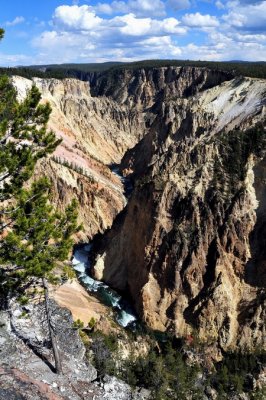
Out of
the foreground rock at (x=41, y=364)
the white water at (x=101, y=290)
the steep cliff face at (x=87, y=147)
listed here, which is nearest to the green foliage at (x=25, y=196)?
the foreground rock at (x=41, y=364)

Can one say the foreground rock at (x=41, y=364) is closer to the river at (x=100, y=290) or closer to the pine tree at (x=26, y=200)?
the pine tree at (x=26, y=200)

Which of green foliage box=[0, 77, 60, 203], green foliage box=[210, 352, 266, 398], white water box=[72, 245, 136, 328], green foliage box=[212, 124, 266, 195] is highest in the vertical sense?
green foliage box=[0, 77, 60, 203]

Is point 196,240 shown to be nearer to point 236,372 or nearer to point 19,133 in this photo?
point 236,372

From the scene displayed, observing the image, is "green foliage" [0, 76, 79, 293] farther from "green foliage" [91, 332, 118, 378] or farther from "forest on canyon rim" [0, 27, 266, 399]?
"green foliage" [91, 332, 118, 378]

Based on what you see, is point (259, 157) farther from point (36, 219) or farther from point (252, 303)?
point (36, 219)

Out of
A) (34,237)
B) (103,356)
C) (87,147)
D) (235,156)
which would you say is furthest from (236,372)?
(87,147)

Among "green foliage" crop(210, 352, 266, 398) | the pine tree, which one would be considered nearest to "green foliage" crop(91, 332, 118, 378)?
the pine tree
